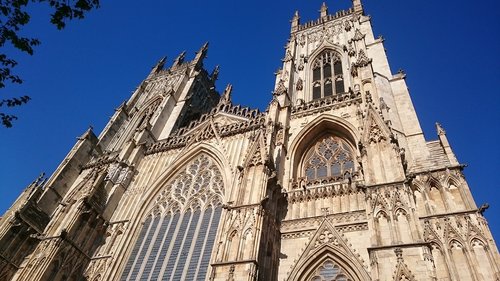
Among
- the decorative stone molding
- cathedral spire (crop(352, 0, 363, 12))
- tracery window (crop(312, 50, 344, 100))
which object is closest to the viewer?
the decorative stone molding

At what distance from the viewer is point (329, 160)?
1606 centimetres

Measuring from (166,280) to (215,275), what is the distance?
13.3 feet

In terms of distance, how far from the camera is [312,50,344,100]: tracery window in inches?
856

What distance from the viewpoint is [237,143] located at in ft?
59.9

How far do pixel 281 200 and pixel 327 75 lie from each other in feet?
38.3

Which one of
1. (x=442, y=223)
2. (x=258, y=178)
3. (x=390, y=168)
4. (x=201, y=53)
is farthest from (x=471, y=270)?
(x=201, y=53)

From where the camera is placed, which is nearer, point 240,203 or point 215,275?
point 215,275

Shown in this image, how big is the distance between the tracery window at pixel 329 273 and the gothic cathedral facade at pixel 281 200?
4 cm

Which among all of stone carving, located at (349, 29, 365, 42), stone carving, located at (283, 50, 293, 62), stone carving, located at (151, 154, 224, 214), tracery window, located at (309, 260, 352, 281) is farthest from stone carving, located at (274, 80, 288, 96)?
tracery window, located at (309, 260, 352, 281)

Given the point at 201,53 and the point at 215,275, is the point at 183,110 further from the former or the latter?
the point at 215,275

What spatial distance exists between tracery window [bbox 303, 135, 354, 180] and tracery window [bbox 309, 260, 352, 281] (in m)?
3.98

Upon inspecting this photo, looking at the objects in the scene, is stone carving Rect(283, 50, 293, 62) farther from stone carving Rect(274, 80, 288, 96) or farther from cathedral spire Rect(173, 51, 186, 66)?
cathedral spire Rect(173, 51, 186, 66)

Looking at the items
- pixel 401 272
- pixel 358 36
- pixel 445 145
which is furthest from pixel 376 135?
pixel 358 36

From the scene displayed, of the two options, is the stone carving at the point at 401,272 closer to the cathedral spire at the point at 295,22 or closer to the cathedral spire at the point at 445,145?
the cathedral spire at the point at 445,145
